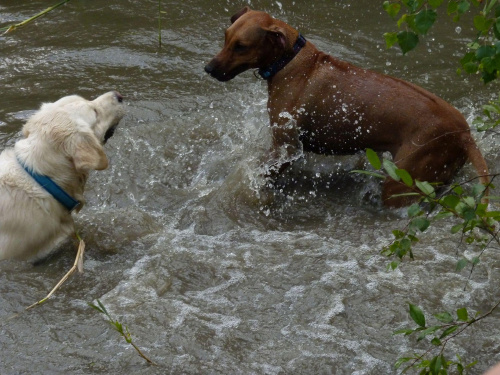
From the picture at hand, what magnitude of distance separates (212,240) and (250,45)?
4.87ft

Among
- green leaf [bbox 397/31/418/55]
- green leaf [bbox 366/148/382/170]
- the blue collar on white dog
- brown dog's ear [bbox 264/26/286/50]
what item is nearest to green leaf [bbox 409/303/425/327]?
green leaf [bbox 366/148/382/170]

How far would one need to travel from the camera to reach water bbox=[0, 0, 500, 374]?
3674 mm

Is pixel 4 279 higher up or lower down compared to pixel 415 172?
lower down

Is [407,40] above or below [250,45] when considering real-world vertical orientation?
above

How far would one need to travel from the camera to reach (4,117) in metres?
6.53

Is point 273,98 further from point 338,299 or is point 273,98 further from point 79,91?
point 79,91

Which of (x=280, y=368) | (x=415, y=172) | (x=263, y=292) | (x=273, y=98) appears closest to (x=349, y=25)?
(x=273, y=98)

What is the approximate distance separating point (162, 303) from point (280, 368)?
0.91m

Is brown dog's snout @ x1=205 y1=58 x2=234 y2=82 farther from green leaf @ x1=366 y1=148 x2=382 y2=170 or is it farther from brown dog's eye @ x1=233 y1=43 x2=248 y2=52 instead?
green leaf @ x1=366 y1=148 x2=382 y2=170

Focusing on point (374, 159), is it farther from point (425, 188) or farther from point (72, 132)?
point (72, 132)

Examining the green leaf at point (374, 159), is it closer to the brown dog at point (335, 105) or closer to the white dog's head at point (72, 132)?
the white dog's head at point (72, 132)

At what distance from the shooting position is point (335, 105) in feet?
17.0

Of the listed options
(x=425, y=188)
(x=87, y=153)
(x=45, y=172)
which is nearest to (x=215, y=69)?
(x=87, y=153)

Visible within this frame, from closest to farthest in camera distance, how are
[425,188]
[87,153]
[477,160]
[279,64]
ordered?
[425,188] → [87,153] → [477,160] → [279,64]
